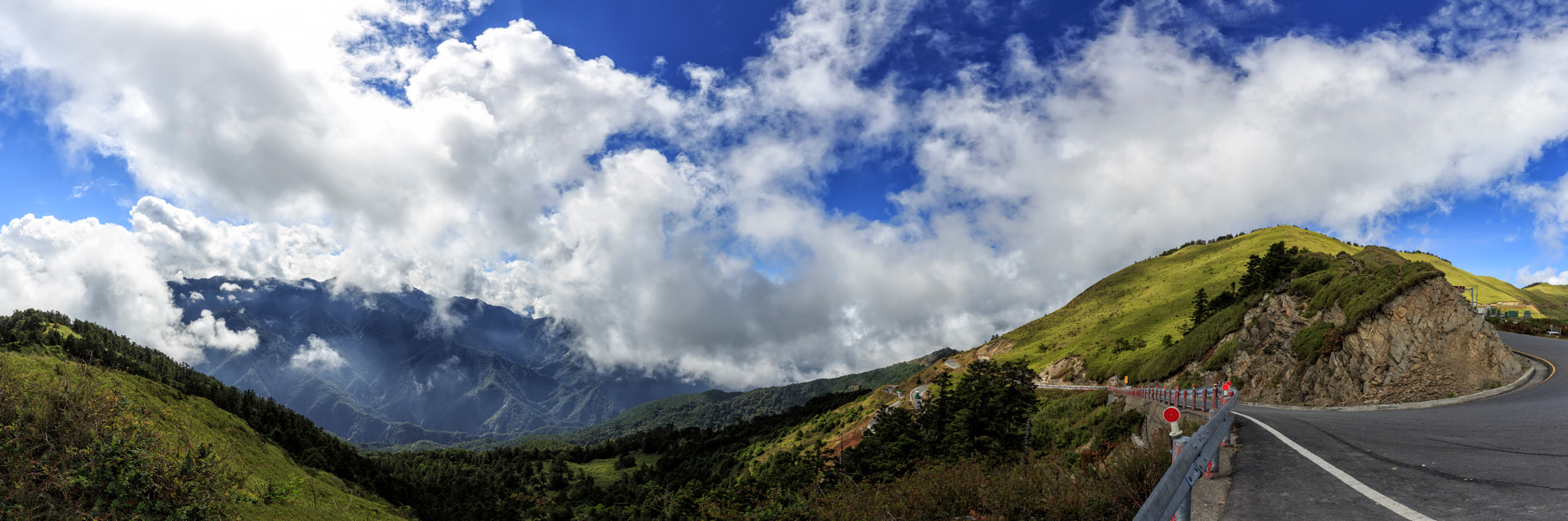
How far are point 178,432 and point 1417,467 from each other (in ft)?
75.9

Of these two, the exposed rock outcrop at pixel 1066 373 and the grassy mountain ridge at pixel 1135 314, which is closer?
the exposed rock outcrop at pixel 1066 373

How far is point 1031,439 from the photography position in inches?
877

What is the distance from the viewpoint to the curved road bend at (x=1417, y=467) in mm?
6129

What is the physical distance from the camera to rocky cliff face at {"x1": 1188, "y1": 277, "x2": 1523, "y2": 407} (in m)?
21.6

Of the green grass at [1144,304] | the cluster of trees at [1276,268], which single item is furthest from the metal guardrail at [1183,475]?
the green grass at [1144,304]

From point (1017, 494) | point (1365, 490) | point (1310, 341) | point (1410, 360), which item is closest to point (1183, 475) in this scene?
point (1017, 494)

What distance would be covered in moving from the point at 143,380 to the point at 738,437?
11709 centimetres

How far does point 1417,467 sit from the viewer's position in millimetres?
8008

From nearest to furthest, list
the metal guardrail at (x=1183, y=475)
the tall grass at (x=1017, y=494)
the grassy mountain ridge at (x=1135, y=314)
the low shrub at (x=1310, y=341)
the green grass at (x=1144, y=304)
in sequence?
1. the metal guardrail at (x=1183, y=475)
2. the tall grass at (x=1017, y=494)
3. the low shrub at (x=1310, y=341)
4. the grassy mountain ridge at (x=1135, y=314)
5. the green grass at (x=1144, y=304)

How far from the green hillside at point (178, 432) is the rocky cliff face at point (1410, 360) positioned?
117 ft

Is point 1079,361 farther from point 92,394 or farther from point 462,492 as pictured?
point 462,492

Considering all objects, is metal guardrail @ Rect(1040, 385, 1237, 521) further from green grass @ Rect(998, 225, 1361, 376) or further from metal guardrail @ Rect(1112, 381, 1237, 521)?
green grass @ Rect(998, 225, 1361, 376)

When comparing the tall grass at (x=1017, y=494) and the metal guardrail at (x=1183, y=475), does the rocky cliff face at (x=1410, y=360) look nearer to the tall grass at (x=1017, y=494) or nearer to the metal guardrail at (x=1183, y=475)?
the metal guardrail at (x=1183, y=475)

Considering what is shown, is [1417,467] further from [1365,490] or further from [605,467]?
[605,467]
